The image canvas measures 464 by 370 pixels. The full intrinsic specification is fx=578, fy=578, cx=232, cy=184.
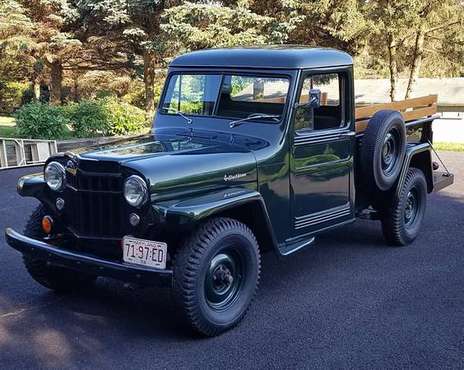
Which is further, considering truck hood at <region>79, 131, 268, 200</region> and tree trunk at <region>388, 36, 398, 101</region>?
tree trunk at <region>388, 36, 398, 101</region>

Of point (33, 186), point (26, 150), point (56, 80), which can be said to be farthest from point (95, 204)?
point (56, 80)

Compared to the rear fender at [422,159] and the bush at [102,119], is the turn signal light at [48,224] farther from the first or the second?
the bush at [102,119]

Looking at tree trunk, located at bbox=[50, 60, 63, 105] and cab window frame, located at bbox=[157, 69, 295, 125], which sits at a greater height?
tree trunk, located at bbox=[50, 60, 63, 105]

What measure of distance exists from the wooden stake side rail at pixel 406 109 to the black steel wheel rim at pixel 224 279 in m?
2.05

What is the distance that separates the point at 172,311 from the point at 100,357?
85 cm

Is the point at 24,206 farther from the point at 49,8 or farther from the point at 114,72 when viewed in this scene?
the point at 114,72

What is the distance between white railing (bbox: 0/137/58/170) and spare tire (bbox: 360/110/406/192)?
29.3 ft

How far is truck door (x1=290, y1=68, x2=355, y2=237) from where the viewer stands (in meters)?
4.68

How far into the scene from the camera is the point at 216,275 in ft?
13.0

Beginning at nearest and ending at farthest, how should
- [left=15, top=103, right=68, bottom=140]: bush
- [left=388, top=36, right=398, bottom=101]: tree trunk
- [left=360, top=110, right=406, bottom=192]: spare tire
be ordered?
[left=360, top=110, right=406, bottom=192]: spare tire, [left=15, top=103, right=68, bottom=140]: bush, [left=388, top=36, right=398, bottom=101]: tree trunk

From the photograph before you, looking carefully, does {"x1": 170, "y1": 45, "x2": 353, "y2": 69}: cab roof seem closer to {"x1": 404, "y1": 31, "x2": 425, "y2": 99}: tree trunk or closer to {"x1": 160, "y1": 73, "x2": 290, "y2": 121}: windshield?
{"x1": 160, "y1": 73, "x2": 290, "y2": 121}: windshield

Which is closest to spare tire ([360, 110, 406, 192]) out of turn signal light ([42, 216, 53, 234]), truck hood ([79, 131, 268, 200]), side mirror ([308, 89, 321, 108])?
side mirror ([308, 89, 321, 108])

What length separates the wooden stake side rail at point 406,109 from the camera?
553cm

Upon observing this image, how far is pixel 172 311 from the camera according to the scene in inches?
171
